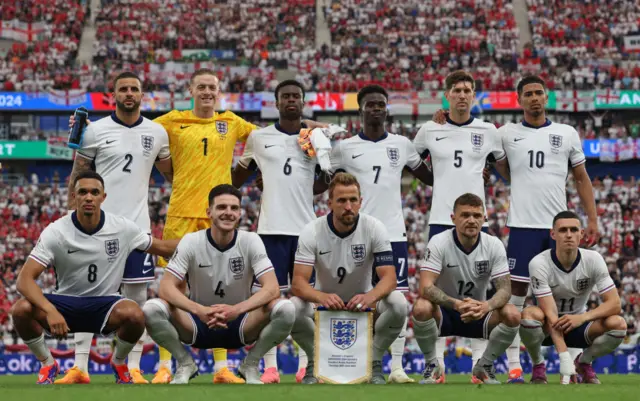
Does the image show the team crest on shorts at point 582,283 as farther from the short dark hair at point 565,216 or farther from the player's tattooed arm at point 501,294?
the player's tattooed arm at point 501,294

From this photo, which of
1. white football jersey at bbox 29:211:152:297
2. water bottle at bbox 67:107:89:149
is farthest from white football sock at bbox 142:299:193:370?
water bottle at bbox 67:107:89:149

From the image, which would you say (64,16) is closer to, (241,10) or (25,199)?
(241,10)

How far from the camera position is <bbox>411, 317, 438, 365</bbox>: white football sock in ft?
26.8

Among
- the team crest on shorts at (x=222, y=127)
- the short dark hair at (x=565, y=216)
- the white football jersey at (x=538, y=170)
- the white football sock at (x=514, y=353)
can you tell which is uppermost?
the team crest on shorts at (x=222, y=127)

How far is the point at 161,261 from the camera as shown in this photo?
919cm

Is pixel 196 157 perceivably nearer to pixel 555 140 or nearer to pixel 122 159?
pixel 122 159

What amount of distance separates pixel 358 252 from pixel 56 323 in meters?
2.43

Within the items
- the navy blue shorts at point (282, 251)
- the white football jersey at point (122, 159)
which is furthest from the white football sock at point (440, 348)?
the white football jersey at point (122, 159)

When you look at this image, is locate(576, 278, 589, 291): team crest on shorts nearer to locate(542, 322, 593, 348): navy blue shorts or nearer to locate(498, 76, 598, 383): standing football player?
locate(542, 322, 593, 348): navy blue shorts

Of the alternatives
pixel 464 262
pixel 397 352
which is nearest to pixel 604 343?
pixel 464 262

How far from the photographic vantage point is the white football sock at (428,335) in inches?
321

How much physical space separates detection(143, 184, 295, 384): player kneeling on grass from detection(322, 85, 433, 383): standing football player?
1.39m

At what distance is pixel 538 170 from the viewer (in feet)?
30.2

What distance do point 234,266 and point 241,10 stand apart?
33.5 m
